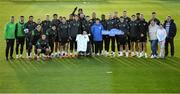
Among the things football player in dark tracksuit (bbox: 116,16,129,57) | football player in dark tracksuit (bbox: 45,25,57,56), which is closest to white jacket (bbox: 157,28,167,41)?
football player in dark tracksuit (bbox: 116,16,129,57)

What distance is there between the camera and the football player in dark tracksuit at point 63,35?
2420 centimetres

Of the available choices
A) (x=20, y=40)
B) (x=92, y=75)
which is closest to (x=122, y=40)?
(x=92, y=75)

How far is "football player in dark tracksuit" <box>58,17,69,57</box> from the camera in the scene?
24203mm

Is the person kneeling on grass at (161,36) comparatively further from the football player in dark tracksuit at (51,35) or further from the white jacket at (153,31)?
the football player in dark tracksuit at (51,35)

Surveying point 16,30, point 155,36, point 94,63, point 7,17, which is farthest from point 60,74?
point 7,17

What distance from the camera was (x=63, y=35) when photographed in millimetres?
24375

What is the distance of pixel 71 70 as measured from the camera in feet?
71.1

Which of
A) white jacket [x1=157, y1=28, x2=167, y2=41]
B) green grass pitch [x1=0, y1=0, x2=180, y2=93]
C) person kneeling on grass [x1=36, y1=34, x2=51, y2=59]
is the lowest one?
green grass pitch [x1=0, y1=0, x2=180, y2=93]

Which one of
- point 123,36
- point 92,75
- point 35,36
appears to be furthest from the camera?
point 123,36

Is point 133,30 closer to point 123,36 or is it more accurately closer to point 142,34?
point 142,34

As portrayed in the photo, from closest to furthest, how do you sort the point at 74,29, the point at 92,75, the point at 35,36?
the point at 92,75
the point at 35,36
the point at 74,29

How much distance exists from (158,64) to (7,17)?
24520mm

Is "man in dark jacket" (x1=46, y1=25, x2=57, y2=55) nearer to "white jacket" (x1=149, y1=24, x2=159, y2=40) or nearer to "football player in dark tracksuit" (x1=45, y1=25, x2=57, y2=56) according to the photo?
"football player in dark tracksuit" (x1=45, y1=25, x2=57, y2=56)

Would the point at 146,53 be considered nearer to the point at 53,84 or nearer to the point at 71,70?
the point at 71,70
